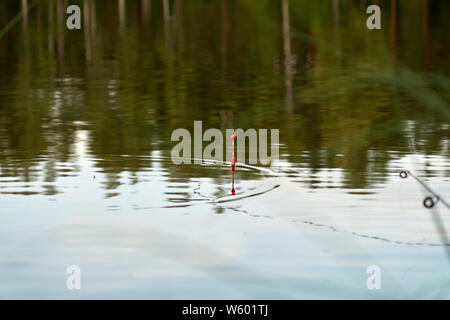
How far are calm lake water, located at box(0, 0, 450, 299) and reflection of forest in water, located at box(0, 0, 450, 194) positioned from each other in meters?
0.09

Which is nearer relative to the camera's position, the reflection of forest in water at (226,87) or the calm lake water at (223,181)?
the calm lake water at (223,181)

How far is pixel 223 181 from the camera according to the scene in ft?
56.2

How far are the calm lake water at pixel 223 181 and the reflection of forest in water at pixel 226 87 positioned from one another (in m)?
0.09

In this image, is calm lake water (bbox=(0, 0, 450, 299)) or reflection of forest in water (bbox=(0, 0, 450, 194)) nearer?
calm lake water (bbox=(0, 0, 450, 299))

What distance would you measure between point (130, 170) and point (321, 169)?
3054 mm

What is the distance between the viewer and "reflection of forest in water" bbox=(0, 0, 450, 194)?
19.1 meters

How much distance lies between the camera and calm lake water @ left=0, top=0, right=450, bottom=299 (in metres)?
10.8

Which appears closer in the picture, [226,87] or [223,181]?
[223,181]

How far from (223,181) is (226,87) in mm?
14483

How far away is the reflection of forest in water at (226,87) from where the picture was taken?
19.1 metres

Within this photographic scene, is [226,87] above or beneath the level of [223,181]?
above

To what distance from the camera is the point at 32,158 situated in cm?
1970
